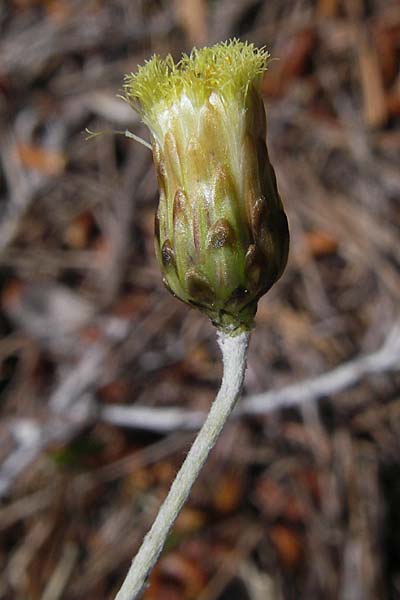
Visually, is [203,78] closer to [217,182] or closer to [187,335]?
[217,182]

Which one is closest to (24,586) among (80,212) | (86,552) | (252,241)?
(86,552)

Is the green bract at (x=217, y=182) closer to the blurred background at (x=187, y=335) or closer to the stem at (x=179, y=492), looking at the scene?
the stem at (x=179, y=492)

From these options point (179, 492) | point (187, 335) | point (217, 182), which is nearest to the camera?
point (179, 492)

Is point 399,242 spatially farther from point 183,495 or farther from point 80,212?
point 183,495

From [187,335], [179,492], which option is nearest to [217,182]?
[179,492]

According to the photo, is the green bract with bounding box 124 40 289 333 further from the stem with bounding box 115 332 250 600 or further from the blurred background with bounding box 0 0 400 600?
the blurred background with bounding box 0 0 400 600

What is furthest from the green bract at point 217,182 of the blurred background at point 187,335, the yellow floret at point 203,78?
the blurred background at point 187,335

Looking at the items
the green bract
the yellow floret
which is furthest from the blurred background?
the yellow floret
